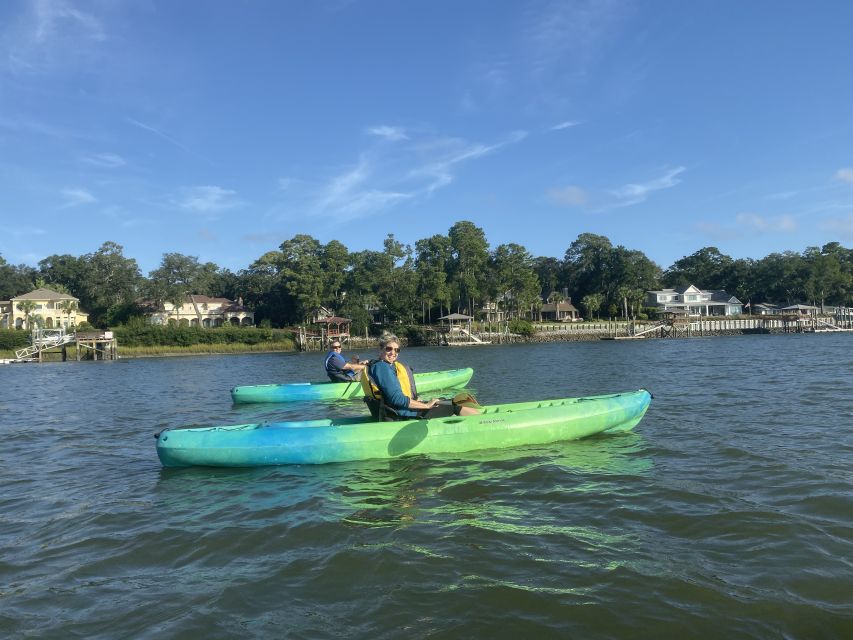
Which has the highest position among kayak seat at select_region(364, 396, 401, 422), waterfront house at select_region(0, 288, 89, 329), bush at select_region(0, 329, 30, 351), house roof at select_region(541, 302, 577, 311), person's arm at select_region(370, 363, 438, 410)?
waterfront house at select_region(0, 288, 89, 329)

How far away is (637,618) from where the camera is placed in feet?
14.1

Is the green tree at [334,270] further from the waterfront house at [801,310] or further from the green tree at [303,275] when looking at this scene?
the waterfront house at [801,310]

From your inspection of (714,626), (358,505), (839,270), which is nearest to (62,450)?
(358,505)

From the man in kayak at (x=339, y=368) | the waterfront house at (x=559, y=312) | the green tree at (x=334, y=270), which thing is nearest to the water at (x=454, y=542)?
the man in kayak at (x=339, y=368)

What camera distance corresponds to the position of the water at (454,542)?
4.38 metres

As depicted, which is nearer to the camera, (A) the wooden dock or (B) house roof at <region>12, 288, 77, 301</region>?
(A) the wooden dock

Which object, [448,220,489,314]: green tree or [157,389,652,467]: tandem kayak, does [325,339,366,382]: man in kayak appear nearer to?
[157,389,652,467]: tandem kayak

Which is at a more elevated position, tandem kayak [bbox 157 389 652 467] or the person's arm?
the person's arm

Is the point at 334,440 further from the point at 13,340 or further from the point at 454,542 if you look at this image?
the point at 13,340

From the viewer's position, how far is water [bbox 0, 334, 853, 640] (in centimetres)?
438

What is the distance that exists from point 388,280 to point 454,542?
66.0 metres

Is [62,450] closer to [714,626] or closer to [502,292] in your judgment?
[714,626]

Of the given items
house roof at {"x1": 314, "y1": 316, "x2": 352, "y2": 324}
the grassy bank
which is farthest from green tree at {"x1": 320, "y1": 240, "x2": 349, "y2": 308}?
the grassy bank

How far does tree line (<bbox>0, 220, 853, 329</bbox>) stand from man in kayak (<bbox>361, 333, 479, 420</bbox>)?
59.2m
